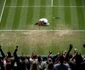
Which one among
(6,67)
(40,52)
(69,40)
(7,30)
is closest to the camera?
(6,67)

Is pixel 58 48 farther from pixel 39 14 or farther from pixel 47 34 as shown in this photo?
pixel 39 14

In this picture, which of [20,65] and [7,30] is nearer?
[20,65]

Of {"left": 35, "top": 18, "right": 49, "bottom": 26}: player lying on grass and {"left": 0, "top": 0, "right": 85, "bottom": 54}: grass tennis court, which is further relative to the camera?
{"left": 35, "top": 18, "right": 49, "bottom": 26}: player lying on grass

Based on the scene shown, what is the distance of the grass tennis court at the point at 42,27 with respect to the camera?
19.6 meters

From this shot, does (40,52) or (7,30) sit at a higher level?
(7,30)

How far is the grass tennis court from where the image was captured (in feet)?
64.4

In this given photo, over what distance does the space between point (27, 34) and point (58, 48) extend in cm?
296

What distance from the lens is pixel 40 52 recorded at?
1877 cm

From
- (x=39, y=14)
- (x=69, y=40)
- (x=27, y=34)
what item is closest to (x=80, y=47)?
(x=69, y=40)

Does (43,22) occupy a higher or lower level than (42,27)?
higher

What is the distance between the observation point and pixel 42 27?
22062 mm

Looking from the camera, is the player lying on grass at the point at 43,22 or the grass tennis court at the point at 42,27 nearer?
the grass tennis court at the point at 42,27

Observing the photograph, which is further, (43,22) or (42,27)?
(43,22)

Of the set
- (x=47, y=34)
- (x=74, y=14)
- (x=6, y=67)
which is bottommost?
(x=6, y=67)
